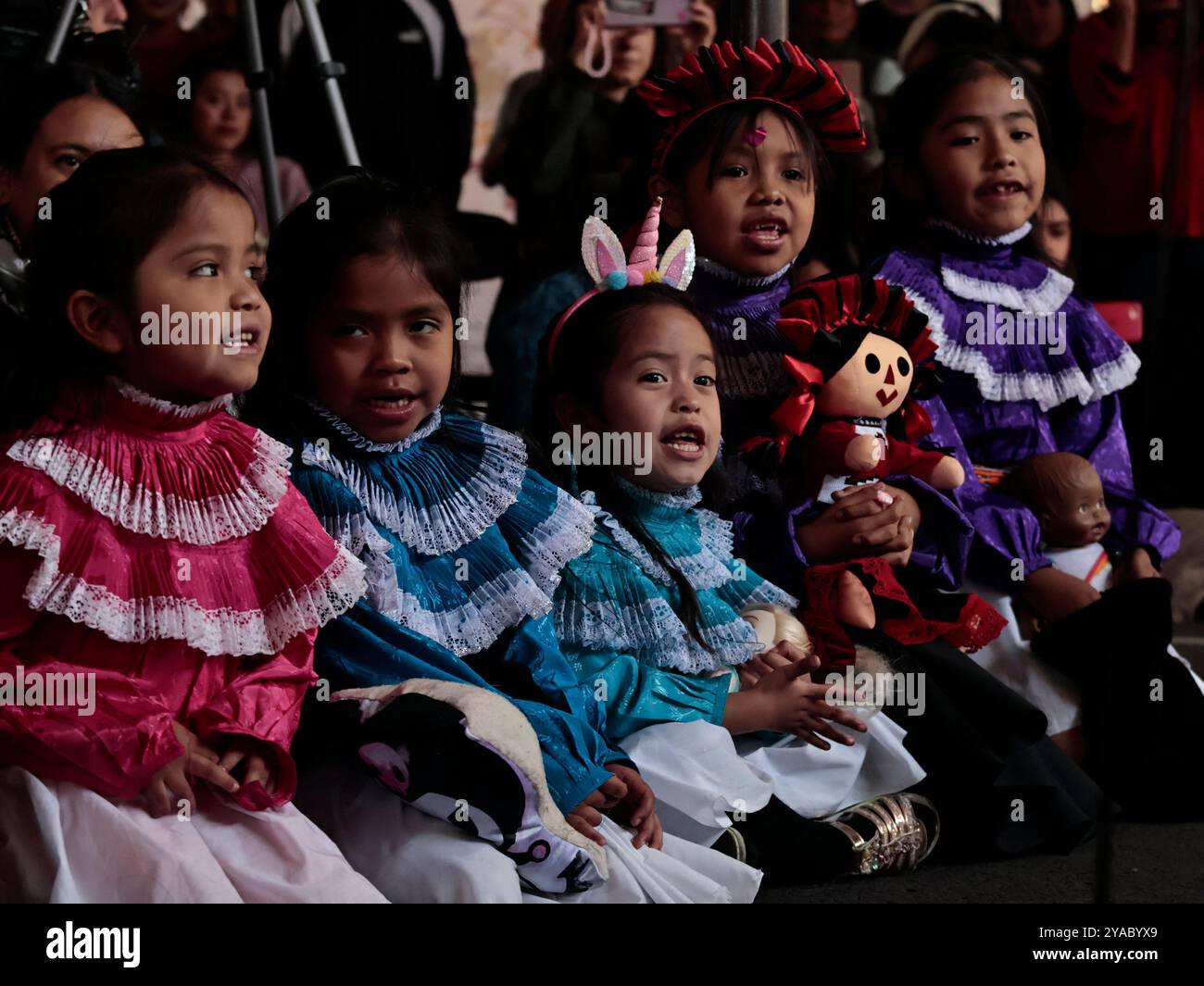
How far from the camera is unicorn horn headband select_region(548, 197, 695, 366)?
7.71 ft

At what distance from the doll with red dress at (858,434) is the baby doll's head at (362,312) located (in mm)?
671

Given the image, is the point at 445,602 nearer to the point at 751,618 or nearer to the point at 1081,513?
the point at 751,618

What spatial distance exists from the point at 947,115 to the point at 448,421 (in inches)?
48.4

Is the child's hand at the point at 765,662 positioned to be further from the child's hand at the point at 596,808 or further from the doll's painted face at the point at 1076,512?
the doll's painted face at the point at 1076,512

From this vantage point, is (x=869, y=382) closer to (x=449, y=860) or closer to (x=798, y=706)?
(x=798, y=706)

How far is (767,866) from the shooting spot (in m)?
2.24

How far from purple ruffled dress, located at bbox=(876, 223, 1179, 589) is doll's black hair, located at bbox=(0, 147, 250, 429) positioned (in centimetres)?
146

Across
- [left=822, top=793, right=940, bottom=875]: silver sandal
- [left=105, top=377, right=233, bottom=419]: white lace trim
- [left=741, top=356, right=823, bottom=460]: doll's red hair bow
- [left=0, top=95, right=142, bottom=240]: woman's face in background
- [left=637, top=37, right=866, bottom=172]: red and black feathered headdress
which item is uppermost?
[left=637, top=37, right=866, bottom=172]: red and black feathered headdress

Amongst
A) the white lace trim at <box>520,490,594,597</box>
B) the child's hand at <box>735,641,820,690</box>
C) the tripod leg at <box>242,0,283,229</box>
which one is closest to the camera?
the white lace trim at <box>520,490,594,597</box>

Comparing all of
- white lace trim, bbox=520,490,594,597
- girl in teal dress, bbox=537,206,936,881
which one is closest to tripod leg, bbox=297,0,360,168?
girl in teal dress, bbox=537,206,936,881

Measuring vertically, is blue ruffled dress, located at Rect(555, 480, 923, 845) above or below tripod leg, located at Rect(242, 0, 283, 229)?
below

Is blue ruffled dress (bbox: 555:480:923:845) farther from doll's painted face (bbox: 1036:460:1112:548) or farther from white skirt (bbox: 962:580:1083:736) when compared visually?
doll's painted face (bbox: 1036:460:1112:548)
